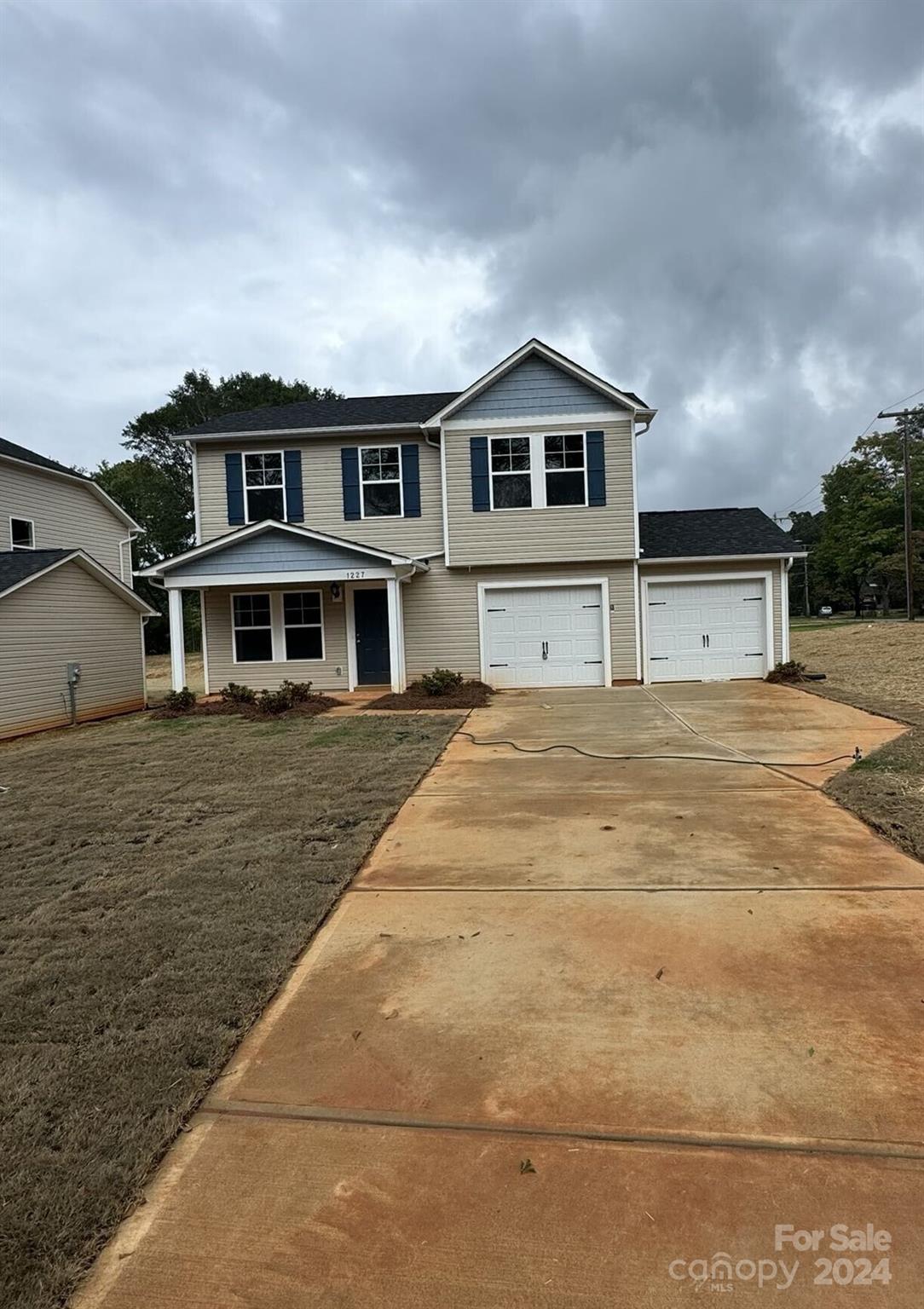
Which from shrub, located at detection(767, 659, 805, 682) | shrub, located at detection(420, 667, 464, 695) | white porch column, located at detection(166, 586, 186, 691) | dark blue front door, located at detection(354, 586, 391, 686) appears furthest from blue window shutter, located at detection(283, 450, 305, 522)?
shrub, located at detection(767, 659, 805, 682)

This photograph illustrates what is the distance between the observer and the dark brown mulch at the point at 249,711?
478 inches

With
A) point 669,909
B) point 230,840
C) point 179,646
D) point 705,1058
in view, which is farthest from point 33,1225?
point 179,646

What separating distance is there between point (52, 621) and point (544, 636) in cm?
929

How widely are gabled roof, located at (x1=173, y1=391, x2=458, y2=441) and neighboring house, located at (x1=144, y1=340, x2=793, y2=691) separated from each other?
0.23 feet

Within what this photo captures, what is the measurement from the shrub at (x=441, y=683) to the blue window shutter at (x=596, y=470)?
4573mm

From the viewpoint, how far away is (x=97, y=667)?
1466 cm

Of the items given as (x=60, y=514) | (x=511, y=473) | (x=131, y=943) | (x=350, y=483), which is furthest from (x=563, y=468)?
(x=60, y=514)

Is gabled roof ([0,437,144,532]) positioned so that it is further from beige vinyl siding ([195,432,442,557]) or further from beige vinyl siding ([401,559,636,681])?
beige vinyl siding ([401,559,636,681])

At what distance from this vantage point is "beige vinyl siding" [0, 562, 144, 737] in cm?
1232

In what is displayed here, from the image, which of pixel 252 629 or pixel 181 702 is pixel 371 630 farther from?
pixel 181 702

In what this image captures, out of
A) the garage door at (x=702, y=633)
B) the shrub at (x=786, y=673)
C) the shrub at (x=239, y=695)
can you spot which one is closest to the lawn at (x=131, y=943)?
the shrub at (x=239, y=695)

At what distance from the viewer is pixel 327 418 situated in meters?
15.5

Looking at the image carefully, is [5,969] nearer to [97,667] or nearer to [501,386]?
[97,667]

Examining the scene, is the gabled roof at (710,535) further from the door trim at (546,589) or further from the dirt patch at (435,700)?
the dirt patch at (435,700)
